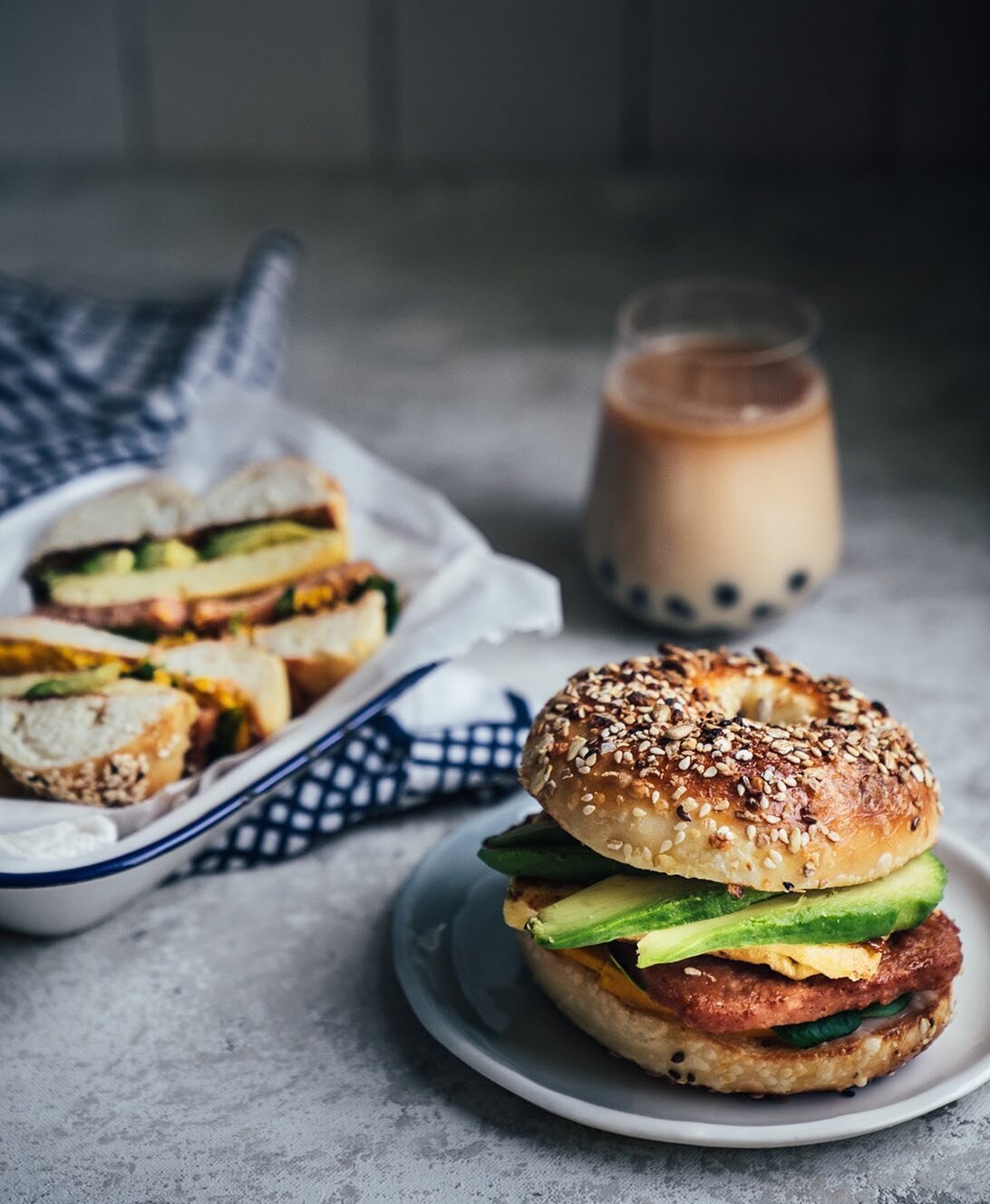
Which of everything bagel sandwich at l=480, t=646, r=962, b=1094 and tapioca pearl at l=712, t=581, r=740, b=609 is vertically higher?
everything bagel sandwich at l=480, t=646, r=962, b=1094

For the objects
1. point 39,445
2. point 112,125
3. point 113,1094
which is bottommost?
point 113,1094

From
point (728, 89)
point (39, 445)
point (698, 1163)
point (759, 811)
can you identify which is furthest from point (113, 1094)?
point (728, 89)

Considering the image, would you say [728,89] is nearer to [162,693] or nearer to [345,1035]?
[162,693]

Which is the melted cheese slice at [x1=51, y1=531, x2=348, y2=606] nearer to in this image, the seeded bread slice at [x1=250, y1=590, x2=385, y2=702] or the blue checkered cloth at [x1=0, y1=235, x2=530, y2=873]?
the seeded bread slice at [x1=250, y1=590, x2=385, y2=702]

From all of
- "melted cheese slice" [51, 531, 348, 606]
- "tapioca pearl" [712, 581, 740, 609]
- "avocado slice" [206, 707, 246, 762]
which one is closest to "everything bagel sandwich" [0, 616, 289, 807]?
"avocado slice" [206, 707, 246, 762]

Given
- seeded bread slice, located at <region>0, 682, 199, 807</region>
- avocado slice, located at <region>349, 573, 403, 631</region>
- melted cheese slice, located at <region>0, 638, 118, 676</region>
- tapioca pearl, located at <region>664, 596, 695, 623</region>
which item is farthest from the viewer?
tapioca pearl, located at <region>664, 596, 695, 623</region>

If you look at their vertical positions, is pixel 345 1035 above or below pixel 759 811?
below
